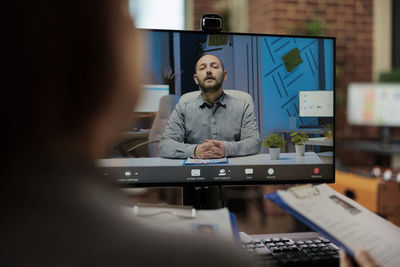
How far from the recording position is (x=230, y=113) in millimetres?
899

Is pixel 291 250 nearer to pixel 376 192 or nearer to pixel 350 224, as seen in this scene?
pixel 350 224

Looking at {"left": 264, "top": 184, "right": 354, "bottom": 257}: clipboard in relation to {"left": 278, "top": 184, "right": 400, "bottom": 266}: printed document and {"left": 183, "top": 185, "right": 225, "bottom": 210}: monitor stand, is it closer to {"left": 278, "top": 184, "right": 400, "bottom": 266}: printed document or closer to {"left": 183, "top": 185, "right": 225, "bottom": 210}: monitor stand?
{"left": 278, "top": 184, "right": 400, "bottom": 266}: printed document

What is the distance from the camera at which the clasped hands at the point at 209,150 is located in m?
0.89

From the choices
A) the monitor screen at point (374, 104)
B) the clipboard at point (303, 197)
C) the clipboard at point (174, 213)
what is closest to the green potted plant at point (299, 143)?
the clipboard at point (303, 197)

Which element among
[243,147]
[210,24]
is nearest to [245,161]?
[243,147]

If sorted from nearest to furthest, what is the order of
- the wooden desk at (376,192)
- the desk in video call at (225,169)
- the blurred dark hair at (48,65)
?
the blurred dark hair at (48,65)
the desk in video call at (225,169)
the wooden desk at (376,192)

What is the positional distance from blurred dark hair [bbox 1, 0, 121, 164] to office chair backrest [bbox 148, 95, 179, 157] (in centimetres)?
59

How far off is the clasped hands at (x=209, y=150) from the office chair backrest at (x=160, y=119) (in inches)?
3.8

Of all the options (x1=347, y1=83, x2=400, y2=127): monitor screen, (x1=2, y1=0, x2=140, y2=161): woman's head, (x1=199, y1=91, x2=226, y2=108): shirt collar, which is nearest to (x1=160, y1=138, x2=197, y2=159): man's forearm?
(x1=199, y1=91, x2=226, y2=108): shirt collar

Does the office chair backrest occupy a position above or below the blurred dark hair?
below

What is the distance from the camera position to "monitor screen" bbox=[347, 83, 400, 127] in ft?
9.46

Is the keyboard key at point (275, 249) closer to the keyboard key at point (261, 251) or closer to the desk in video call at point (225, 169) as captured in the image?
the keyboard key at point (261, 251)

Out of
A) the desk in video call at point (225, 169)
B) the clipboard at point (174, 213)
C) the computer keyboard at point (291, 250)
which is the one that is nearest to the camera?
the clipboard at point (174, 213)

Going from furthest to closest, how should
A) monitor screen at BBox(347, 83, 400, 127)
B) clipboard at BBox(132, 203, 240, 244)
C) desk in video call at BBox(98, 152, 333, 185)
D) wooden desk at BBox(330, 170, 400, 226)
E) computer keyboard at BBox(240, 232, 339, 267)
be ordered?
monitor screen at BBox(347, 83, 400, 127), wooden desk at BBox(330, 170, 400, 226), desk in video call at BBox(98, 152, 333, 185), computer keyboard at BBox(240, 232, 339, 267), clipboard at BBox(132, 203, 240, 244)
